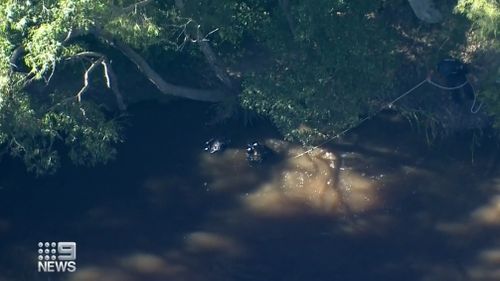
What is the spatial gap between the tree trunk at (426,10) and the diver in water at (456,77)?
689 mm

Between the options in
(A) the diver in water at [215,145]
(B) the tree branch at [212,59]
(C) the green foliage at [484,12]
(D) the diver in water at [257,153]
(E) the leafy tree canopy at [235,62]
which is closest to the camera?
(C) the green foliage at [484,12]

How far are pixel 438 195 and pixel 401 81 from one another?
2.17m

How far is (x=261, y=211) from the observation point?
14.0 metres

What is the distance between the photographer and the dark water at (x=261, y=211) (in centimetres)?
1298

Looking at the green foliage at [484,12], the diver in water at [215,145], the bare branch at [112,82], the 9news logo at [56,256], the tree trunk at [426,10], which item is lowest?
the 9news logo at [56,256]

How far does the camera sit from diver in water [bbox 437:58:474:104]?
14648 millimetres

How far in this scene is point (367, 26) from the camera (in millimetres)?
14227

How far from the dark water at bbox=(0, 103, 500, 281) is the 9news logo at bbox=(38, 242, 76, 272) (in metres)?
0.12

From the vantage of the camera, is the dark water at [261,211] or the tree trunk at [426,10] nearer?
the dark water at [261,211]

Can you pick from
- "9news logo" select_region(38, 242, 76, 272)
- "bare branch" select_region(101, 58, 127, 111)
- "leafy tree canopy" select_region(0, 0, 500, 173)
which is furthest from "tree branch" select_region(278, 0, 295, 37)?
"9news logo" select_region(38, 242, 76, 272)

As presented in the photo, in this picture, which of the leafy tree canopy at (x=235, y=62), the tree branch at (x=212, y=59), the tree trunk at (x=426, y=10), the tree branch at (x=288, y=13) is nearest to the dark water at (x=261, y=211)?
the leafy tree canopy at (x=235, y=62)

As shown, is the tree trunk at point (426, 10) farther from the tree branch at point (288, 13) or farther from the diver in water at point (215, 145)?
the diver in water at point (215, 145)

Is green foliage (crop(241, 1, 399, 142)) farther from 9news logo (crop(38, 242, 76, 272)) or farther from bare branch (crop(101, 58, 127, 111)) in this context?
9news logo (crop(38, 242, 76, 272))

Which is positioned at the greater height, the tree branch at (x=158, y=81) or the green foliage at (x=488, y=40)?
Result: the tree branch at (x=158, y=81)
